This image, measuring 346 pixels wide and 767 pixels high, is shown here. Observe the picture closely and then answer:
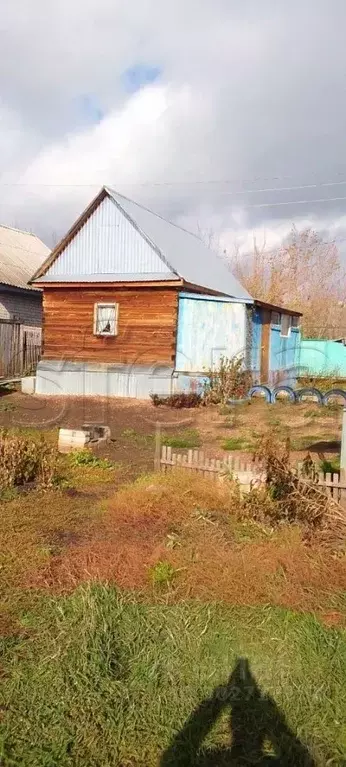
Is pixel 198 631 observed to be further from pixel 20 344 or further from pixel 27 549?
→ pixel 20 344

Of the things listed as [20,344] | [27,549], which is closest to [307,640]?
[27,549]

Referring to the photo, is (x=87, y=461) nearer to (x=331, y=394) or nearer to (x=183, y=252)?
(x=331, y=394)

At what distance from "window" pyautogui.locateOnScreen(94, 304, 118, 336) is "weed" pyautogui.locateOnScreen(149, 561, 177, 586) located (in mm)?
13447

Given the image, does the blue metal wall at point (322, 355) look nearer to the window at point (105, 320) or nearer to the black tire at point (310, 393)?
the black tire at point (310, 393)

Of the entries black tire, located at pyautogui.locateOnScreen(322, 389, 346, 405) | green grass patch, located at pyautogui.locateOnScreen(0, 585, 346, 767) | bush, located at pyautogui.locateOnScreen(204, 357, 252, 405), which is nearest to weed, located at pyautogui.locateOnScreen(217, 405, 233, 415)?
bush, located at pyautogui.locateOnScreen(204, 357, 252, 405)

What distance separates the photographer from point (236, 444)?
10.8m

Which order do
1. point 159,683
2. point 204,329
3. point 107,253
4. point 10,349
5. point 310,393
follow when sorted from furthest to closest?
point 10,349 < point 107,253 < point 310,393 < point 204,329 < point 159,683

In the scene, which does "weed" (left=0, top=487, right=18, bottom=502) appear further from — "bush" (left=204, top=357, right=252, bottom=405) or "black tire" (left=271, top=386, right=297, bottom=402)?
"black tire" (left=271, top=386, right=297, bottom=402)

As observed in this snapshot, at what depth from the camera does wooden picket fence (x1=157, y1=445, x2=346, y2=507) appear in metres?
5.97

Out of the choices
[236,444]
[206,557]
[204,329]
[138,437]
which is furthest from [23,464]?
[204,329]

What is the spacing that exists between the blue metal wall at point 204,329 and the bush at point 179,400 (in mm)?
1160

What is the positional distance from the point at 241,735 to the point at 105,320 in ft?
50.7

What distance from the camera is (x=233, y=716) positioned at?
303cm

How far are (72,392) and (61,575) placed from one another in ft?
44.5
